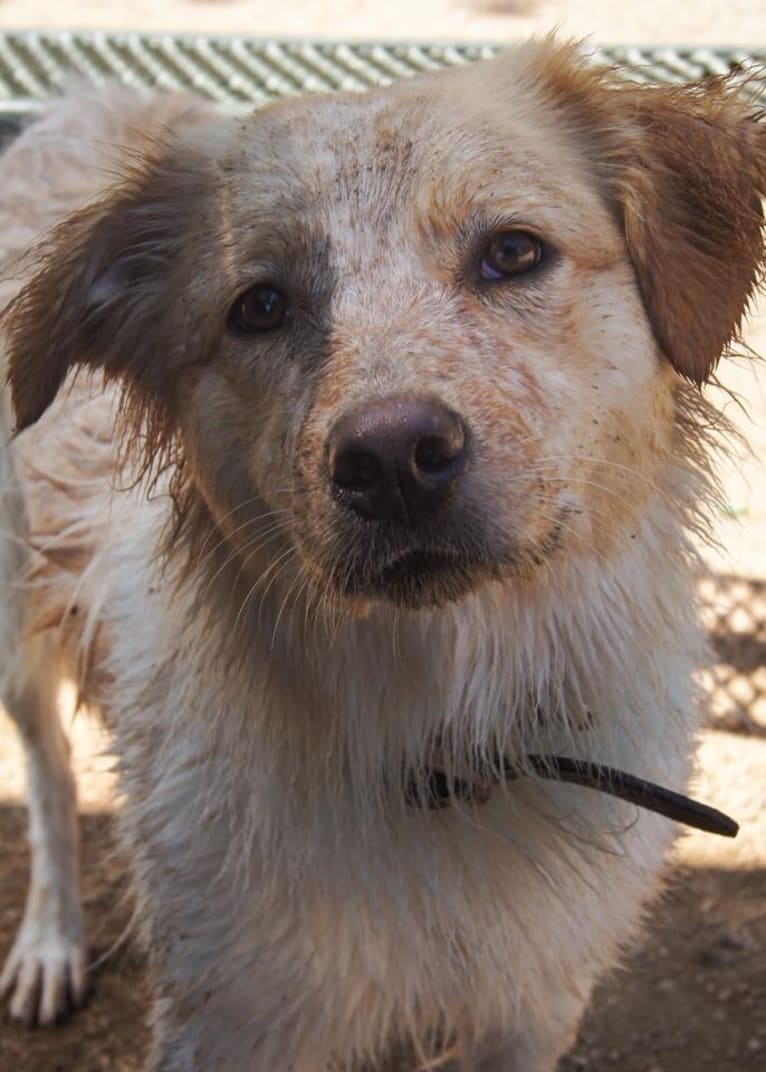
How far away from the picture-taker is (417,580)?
6.09ft

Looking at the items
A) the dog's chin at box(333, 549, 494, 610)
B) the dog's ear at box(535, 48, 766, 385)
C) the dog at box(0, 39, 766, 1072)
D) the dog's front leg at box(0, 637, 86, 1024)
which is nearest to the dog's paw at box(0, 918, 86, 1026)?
the dog's front leg at box(0, 637, 86, 1024)

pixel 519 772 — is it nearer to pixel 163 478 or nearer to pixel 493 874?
pixel 493 874

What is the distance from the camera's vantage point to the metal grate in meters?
4.41

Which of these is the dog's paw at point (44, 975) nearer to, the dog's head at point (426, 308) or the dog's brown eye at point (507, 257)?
the dog's head at point (426, 308)

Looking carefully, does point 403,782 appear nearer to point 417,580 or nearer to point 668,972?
point 417,580

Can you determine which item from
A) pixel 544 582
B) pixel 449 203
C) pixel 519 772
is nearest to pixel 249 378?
pixel 449 203

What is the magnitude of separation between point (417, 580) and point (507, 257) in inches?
19.1

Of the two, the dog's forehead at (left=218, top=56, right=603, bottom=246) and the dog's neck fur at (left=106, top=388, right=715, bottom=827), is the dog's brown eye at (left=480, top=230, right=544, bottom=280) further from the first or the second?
the dog's neck fur at (left=106, top=388, right=715, bottom=827)

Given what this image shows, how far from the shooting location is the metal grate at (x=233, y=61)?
4.41 m

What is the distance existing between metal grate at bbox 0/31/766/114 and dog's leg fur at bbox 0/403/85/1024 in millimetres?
1803

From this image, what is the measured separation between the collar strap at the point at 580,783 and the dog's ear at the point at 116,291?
783 mm

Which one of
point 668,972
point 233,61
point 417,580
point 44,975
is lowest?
point 44,975

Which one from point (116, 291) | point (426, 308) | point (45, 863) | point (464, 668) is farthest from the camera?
point (45, 863)

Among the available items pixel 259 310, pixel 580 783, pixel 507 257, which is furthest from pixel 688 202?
pixel 580 783
